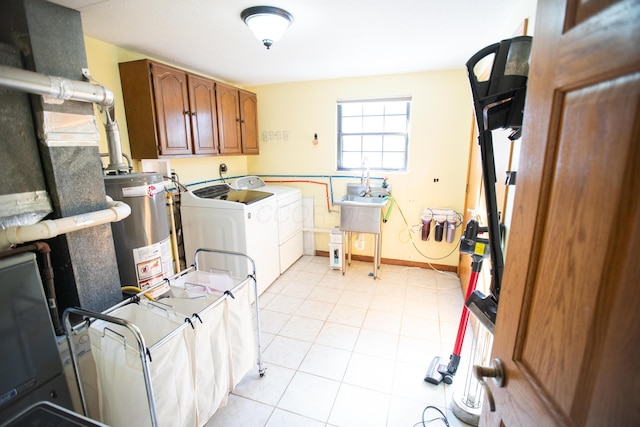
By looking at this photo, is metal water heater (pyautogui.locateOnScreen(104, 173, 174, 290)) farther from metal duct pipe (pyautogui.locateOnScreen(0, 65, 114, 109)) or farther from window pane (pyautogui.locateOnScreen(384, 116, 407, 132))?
window pane (pyautogui.locateOnScreen(384, 116, 407, 132))

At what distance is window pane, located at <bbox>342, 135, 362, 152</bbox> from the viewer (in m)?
3.68

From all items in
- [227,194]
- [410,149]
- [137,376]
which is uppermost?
[410,149]

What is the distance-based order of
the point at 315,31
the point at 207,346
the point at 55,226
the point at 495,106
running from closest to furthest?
the point at 495,106 → the point at 55,226 → the point at 207,346 → the point at 315,31

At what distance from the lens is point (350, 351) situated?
2227 millimetres

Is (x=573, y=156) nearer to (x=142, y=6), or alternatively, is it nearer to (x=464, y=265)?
(x=142, y=6)

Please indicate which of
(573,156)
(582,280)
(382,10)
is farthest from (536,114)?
(382,10)

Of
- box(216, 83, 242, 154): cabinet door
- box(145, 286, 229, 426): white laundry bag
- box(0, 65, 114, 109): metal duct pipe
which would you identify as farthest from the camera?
box(216, 83, 242, 154): cabinet door

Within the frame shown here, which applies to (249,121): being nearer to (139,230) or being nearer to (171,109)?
(171,109)

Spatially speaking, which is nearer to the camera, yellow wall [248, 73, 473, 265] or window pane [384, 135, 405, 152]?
yellow wall [248, 73, 473, 265]

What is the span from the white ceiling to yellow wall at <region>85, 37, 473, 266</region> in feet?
1.09

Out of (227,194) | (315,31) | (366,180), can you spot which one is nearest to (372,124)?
(366,180)

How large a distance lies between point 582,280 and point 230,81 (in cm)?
382

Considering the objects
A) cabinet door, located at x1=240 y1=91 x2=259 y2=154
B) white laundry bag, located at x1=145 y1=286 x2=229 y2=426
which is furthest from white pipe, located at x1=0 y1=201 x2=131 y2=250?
cabinet door, located at x1=240 y1=91 x2=259 y2=154

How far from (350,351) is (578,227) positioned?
1.98 meters
